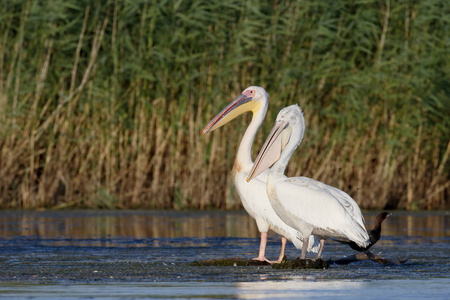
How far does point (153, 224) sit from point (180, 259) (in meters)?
3.63

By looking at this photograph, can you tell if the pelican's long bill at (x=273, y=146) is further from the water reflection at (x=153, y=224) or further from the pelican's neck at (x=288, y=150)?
the water reflection at (x=153, y=224)

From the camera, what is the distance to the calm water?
5.87 metres

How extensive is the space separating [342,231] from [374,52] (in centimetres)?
711

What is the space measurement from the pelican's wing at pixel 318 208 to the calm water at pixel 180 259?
0.94ft

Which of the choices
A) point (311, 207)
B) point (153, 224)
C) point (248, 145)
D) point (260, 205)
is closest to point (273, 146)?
point (260, 205)

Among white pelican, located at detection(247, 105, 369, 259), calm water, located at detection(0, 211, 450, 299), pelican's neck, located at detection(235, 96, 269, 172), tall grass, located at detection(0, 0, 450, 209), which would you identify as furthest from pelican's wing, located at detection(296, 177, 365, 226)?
tall grass, located at detection(0, 0, 450, 209)

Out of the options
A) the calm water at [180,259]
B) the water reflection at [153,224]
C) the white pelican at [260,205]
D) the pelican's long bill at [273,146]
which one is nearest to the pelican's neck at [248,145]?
the white pelican at [260,205]

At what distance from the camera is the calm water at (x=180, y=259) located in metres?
5.87

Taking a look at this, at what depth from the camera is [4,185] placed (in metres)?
12.7

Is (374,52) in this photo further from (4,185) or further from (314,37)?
(4,185)

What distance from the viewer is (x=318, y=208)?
7.05 m

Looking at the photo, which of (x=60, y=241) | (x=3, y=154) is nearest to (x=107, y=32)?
(x=3, y=154)

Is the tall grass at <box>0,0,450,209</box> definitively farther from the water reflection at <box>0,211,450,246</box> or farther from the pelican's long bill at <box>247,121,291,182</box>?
the pelican's long bill at <box>247,121,291,182</box>

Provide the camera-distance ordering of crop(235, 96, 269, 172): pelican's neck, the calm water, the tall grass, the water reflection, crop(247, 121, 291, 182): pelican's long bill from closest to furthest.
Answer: the calm water
crop(247, 121, 291, 182): pelican's long bill
crop(235, 96, 269, 172): pelican's neck
the water reflection
the tall grass
